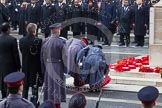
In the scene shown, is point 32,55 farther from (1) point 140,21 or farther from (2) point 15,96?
(1) point 140,21

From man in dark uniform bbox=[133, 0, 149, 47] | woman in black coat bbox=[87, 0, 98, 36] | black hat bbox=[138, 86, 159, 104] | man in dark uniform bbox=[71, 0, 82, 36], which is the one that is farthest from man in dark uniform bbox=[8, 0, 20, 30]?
black hat bbox=[138, 86, 159, 104]

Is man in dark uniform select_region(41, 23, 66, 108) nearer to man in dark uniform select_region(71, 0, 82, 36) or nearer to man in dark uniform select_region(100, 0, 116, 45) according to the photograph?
man in dark uniform select_region(71, 0, 82, 36)

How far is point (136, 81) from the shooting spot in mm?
14266

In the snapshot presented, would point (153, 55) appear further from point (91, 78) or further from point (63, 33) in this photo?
point (63, 33)

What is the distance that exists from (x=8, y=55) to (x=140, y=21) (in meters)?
13.3

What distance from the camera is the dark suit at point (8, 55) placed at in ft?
37.2

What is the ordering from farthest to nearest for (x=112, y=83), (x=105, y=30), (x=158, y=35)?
1. (x=105, y=30)
2. (x=158, y=35)
3. (x=112, y=83)

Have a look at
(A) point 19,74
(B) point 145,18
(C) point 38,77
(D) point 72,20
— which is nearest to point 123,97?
(C) point 38,77

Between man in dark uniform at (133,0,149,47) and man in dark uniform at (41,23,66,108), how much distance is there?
12769 mm

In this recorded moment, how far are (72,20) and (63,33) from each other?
167 centimetres

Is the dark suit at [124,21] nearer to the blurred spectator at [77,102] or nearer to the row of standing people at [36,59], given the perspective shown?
the row of standing people at [36,59]

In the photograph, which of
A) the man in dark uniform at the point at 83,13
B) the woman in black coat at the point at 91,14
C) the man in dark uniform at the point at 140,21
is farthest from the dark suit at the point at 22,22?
the man in dark uniform at the point at 140,21

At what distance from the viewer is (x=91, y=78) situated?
13.0 meters

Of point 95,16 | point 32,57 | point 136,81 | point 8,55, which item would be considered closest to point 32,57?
point 32,57
